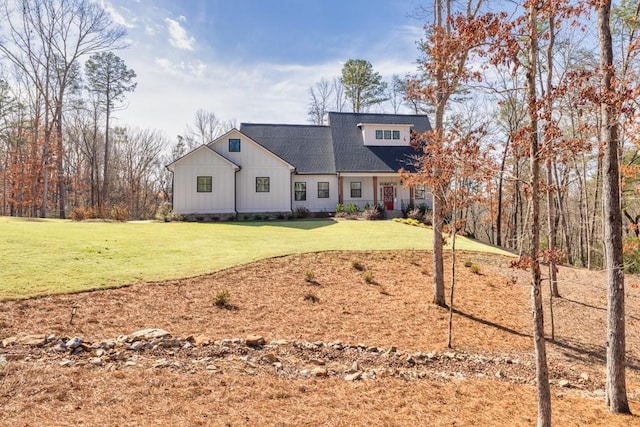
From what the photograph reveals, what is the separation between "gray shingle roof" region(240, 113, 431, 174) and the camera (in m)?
24.4

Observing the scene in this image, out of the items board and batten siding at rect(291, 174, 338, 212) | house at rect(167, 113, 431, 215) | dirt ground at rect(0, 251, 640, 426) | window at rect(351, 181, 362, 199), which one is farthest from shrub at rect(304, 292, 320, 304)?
window at rect(351, 181, 362, 199)

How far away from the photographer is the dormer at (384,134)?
2619cm

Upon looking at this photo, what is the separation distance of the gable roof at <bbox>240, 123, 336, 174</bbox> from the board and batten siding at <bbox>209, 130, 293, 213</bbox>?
1619mm

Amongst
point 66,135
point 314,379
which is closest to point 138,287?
point 314,379

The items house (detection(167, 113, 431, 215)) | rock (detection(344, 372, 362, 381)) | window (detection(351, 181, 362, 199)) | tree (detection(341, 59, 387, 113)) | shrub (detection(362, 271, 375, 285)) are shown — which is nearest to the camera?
rock (detection(344, 372, 362, 381))

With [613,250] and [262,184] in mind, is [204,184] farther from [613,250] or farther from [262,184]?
[613,250]

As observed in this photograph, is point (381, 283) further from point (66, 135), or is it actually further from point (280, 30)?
point (66, 135)

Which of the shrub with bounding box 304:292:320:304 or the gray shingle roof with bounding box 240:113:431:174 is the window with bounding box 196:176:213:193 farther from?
the shrub with bounding box 304:292:320:304

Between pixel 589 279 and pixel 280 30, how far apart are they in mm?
15356

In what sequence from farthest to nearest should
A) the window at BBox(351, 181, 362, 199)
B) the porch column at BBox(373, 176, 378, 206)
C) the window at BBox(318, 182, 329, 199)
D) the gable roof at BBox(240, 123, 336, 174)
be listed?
the window at BBox(351, 181, 362, 199)
the gable roof at BBox(240, 123, 336, 174)
the porch column at BBox(373, 176, 378, 206)
the window at BBox(318, 182, 329, 199)

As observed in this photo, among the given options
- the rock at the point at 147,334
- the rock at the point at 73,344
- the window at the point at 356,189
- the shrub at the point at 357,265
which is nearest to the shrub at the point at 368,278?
the shrub at the point at 357,265

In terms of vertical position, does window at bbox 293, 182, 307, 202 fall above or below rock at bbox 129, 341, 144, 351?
above

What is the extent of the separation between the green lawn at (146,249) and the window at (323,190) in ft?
21.3

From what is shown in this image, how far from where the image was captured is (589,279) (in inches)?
510
